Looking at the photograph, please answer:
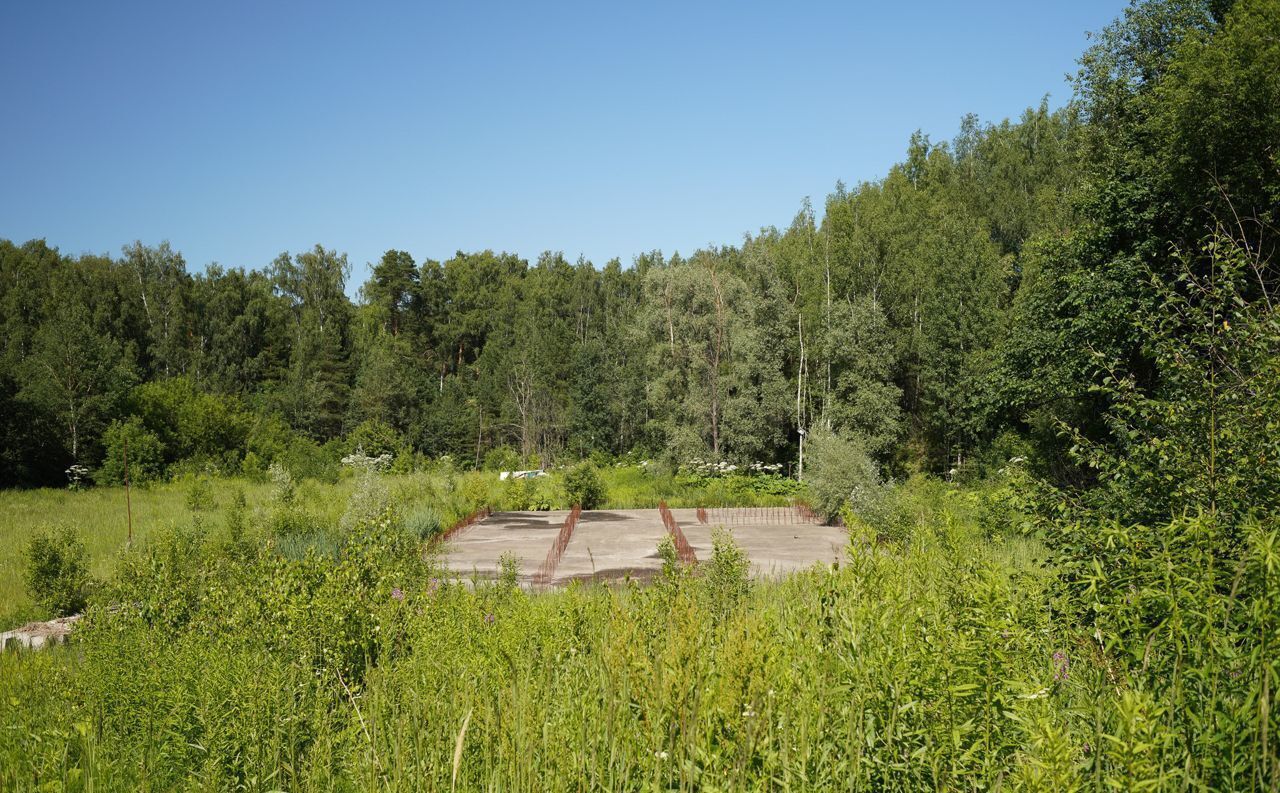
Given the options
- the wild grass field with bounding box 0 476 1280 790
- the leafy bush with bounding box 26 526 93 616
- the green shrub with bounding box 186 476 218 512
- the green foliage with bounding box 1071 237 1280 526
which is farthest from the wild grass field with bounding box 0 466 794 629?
the green foliage with bounding box 1071 237 1280 526

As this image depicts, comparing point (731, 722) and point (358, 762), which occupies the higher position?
point (731, 722)

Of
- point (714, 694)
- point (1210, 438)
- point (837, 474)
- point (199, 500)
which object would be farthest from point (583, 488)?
point (714, 694)

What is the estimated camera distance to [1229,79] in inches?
482

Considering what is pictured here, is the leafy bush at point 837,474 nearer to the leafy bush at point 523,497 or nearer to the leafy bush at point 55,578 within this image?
the leafy bush at point 523,497

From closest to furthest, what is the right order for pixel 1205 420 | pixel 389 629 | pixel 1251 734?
1. pixel 1251 734
2. pixel 1205 420
3. pixel 389 629

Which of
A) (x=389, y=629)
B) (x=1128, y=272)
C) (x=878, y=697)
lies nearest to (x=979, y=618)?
(x=878, y=697)

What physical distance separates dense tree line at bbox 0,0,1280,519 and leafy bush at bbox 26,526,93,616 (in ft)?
32.2

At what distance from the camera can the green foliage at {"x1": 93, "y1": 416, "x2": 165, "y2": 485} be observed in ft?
84.3

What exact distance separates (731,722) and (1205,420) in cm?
317

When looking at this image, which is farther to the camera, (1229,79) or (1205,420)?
(1229,79)

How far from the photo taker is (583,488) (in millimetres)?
20969

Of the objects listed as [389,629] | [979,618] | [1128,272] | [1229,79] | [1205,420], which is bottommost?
[389,629]

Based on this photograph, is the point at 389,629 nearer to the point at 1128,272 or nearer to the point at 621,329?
the point at 1128,272

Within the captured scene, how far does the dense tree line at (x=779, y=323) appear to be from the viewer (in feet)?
44.7
